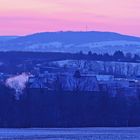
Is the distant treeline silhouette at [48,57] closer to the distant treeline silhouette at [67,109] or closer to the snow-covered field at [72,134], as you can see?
the distant treeline silhouette at [67,109]

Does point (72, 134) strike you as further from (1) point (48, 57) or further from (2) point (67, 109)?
(1) point (48, 57)

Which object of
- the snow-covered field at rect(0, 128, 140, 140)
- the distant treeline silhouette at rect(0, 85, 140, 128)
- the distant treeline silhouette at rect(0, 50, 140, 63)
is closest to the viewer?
the snow-covered field at rect(0, 128, 140, 140)

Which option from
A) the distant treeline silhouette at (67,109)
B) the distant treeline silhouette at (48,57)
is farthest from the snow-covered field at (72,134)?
the distant treeline silhouette at (48,57)

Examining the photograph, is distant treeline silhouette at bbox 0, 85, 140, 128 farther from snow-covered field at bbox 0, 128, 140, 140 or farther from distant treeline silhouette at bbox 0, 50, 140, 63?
distant treeline silhouette at bbox 0, 50, 140, 63

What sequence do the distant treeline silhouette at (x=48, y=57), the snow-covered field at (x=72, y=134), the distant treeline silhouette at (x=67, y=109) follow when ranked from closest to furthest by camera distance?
Answer: 1. the snow-covered field at (x=72, y=134)
2. the distant treeline silhouette at (x=67, y=109)
3. the distant treeline silhouette at (x=48, y=57)

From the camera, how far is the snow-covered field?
127 feet

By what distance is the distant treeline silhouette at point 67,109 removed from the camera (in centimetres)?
4975

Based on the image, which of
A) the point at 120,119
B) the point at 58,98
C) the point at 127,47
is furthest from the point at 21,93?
the point at 127,47

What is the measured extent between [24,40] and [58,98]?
434ft

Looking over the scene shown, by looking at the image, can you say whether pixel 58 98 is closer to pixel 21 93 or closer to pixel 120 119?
pixel 21 93

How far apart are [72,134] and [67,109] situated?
13046mm

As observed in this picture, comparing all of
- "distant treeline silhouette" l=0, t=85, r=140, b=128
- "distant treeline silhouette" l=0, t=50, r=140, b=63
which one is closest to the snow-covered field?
"distant treeline silhouette" l=0, t=85, r=140, b=128

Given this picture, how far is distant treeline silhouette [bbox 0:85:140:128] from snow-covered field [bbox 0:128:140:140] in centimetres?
336

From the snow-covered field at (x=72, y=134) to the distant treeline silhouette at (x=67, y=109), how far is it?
11.0 ft
